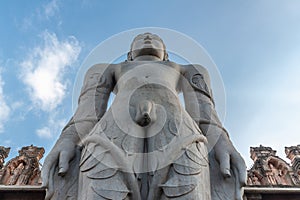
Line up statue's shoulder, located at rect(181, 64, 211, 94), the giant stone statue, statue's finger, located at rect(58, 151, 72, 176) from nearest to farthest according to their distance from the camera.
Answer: the giant stone statue → statue's finger, located at rect(58, 151, 72, 176) → statue's shoulder, located at rect(181, 64, 211, 94)

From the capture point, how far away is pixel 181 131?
3014 mm

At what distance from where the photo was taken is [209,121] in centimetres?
341

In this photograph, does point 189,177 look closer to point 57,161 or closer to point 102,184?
point 102,184

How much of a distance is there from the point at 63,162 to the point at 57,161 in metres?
0.07

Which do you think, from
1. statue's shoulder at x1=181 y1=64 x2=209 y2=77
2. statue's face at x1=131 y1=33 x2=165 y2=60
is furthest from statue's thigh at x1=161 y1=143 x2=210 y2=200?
statue's face at x1=131 y1=33 x2=165 y2=60

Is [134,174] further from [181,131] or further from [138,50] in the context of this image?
[138,50]

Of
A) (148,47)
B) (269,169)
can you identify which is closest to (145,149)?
(148,47)

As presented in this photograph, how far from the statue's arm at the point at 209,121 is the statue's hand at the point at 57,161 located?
4.18ft

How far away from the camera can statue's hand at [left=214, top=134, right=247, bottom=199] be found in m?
2.87

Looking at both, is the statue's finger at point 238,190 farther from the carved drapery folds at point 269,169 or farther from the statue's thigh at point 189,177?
the carved drapery folds at point 269,169

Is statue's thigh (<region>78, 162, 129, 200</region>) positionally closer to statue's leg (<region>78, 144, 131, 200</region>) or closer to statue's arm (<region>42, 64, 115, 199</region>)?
statue's leg (<region>78, 144, 131, 200</region>)

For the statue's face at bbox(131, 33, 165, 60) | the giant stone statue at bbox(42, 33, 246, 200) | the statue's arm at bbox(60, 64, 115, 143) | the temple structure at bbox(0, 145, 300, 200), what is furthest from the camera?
the temple structure at bbox(0, 145, 300, 200)

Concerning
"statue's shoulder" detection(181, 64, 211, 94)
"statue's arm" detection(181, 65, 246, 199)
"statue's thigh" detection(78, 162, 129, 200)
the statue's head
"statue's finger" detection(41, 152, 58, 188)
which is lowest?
"statue's thigh" detection(78, 162, 129, 200)

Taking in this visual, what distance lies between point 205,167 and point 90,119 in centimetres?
127
